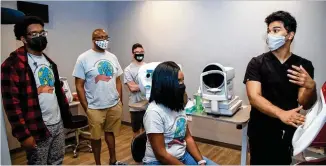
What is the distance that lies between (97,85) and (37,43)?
88 cm

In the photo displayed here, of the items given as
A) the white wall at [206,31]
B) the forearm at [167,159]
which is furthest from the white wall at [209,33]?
the forearm at [167,159]

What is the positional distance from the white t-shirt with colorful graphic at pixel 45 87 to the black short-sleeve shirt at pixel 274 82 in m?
1.36

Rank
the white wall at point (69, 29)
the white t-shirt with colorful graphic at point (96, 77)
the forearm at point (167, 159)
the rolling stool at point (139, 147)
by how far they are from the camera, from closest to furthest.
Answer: the forearm at point (167, 159) → the rolling stool at point (139, 147) → the white t-shirt with colorful graphic at point (96, 77) → the white wall at point (69, 29)

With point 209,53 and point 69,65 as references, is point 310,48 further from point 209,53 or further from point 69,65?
point 69,65

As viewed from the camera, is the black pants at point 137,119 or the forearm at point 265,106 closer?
the forearm at point 265,106

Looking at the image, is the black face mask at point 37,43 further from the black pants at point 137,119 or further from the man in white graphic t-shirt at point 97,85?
the black pants at point 137,119

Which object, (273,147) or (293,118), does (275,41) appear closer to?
(293,118)

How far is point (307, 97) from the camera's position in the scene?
4.82 feet

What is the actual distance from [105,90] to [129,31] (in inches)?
73.3

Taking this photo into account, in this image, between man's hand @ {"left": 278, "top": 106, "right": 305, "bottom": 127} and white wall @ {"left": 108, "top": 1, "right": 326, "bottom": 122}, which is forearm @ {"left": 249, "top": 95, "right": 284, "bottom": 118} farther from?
white wall @ {"left": 108, "top": 1, "right": 326, "bottom": 122}

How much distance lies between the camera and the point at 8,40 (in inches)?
118

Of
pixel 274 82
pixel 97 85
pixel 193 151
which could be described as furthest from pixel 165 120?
pixel 97 85

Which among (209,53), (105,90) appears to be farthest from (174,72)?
(209,53)

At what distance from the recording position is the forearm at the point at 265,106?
1401 mm
